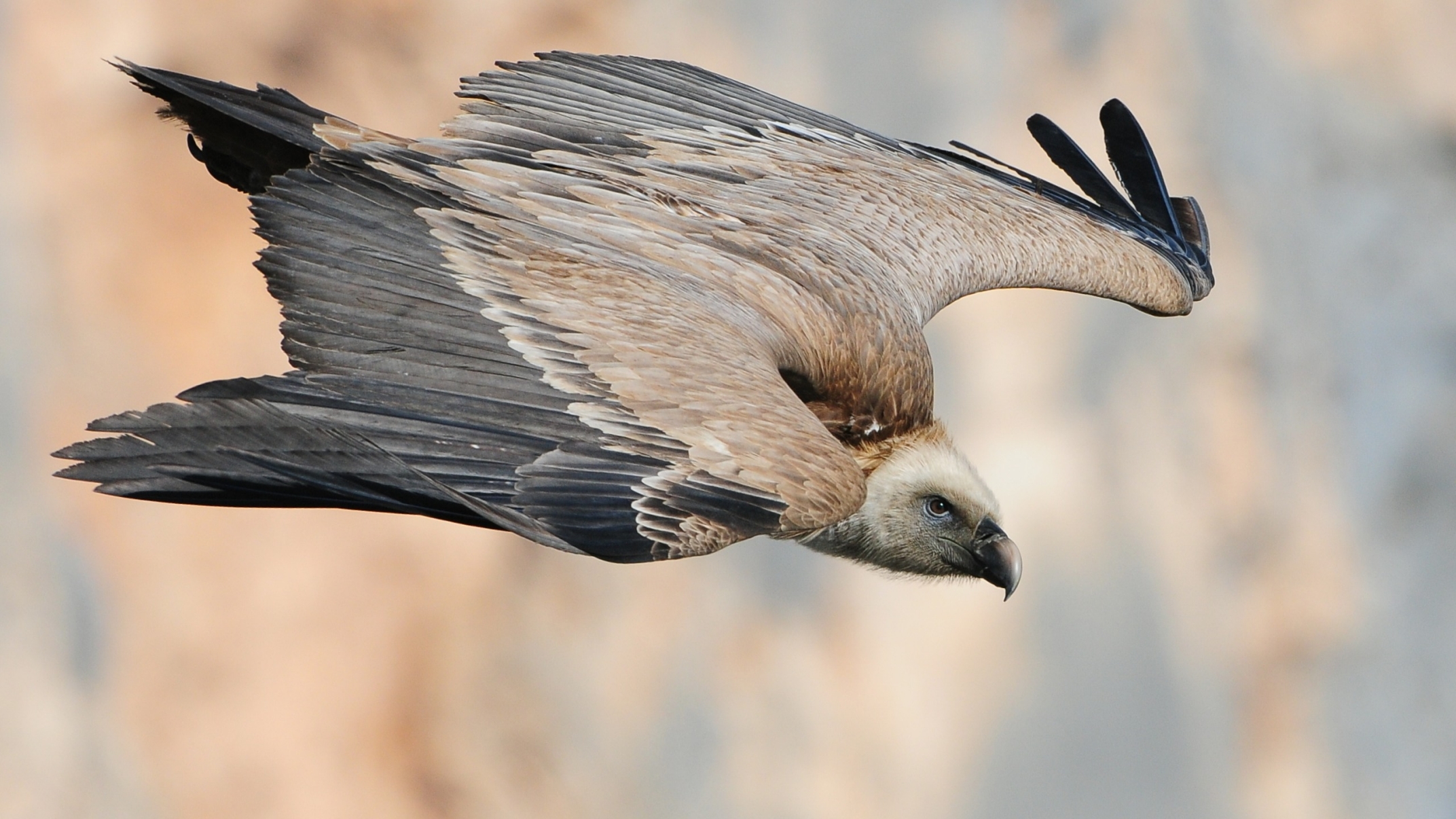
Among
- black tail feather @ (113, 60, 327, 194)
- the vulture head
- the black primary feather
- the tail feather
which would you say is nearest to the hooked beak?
the vulture head

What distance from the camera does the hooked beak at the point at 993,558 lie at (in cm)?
321

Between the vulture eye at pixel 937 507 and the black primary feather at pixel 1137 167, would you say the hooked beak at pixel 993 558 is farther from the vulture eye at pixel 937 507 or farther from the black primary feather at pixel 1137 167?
the black primary feather at pixel 1137 167

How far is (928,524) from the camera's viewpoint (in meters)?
3.25

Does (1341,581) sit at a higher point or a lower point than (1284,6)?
lower

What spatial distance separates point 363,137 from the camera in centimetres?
285

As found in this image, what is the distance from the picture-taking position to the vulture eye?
10.6 ft

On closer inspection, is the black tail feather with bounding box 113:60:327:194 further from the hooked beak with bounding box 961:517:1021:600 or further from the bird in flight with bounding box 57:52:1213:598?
the hooked beak with bounding box 961:517:1021:600

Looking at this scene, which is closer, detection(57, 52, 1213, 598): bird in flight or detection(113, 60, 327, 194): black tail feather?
detection(57, 52, 1213, 598): bird in flight

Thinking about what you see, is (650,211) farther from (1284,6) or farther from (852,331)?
(1284,6)

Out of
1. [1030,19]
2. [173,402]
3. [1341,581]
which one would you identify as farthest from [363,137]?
[1341,581]

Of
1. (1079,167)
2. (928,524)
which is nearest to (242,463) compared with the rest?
(928,524)

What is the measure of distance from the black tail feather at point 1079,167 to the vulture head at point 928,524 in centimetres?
170

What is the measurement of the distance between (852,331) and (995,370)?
623 cm

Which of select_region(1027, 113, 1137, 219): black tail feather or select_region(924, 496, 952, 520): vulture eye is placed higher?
select_region(1027, 113, 1137, 219): black tail feather
